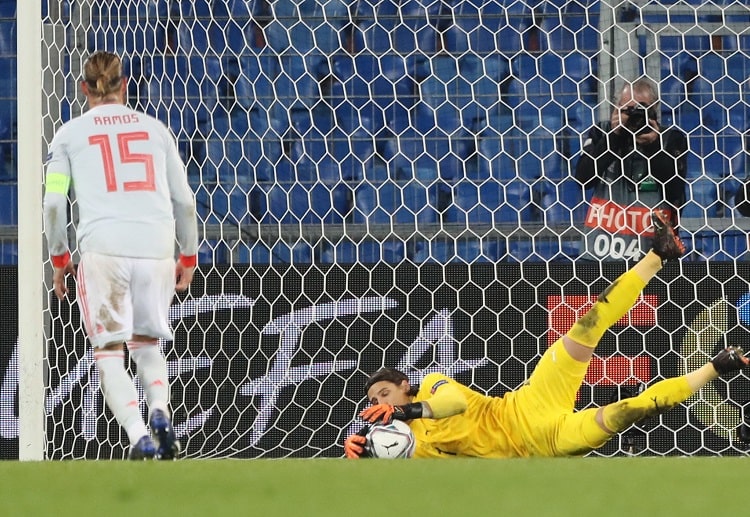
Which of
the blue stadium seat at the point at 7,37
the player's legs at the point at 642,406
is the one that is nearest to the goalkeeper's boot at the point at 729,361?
the player's legs at the point at 642,406

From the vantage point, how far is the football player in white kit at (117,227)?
121 inches

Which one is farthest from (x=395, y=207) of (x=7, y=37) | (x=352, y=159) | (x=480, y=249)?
(x=7, y=37)

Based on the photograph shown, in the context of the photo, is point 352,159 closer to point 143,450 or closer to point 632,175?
point 632,175

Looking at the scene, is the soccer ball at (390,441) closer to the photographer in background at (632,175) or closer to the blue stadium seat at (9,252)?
the photographer in background at (632,175)

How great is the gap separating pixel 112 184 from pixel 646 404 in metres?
1.77

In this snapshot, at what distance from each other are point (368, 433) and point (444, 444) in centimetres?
40

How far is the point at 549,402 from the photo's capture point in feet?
13.5

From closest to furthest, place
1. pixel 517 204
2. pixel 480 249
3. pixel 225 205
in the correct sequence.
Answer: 1. pixel 480 249
2. pixel 225 205
3. pixel 517 204

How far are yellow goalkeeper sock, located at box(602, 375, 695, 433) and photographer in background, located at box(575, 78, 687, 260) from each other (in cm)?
71

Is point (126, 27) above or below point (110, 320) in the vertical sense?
above

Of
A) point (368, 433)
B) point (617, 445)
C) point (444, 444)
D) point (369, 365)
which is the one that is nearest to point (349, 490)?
point (368, 433)

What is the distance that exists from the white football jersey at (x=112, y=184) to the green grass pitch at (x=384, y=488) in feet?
2.80

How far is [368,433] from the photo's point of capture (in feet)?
12.9

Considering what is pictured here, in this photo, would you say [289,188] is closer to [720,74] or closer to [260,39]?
[260,39]
